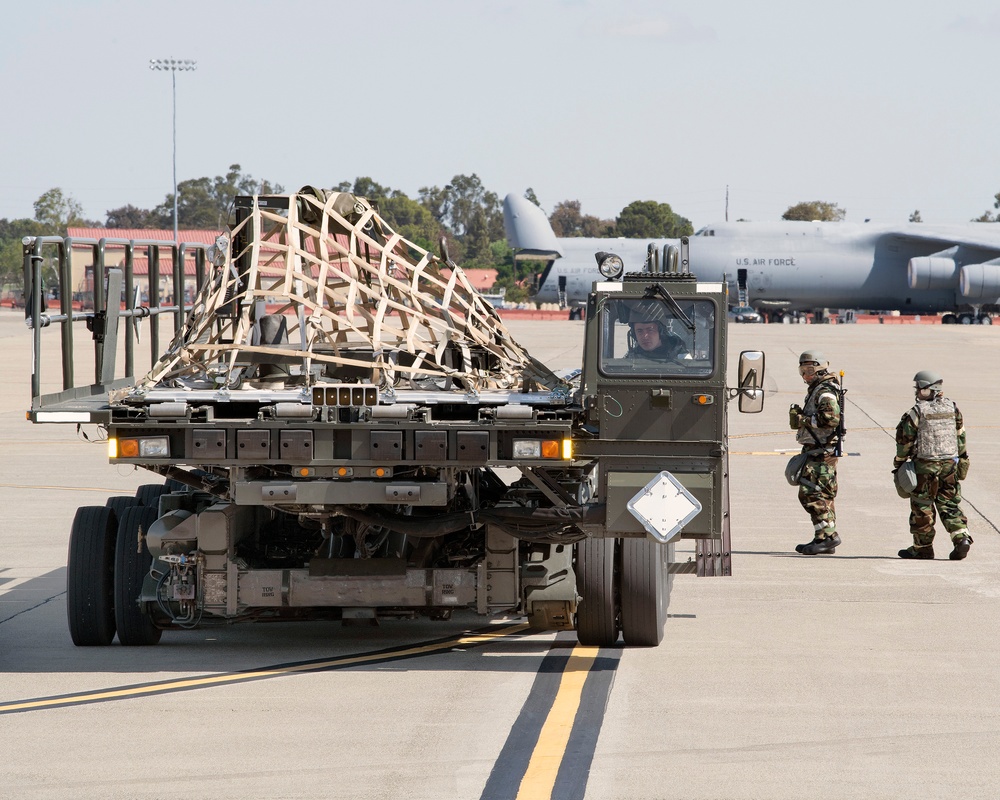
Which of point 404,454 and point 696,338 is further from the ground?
point 696,338

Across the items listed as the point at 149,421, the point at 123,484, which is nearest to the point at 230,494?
the point at 149,421

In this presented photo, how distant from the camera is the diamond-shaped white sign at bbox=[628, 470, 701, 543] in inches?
324

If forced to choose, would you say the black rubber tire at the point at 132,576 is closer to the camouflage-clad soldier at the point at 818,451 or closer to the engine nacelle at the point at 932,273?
the camouflage-clad soldier at the point at 818,451

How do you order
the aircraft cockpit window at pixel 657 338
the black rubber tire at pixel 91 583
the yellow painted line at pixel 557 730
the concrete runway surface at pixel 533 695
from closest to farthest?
the yellow painted line at pixel 557 730, the concrete runway surface at pixel 533 695, the aircraft cockpit window at pixel 657 338, the black rubber tire at pixel 91 583

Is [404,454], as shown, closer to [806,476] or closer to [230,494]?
[230,494]

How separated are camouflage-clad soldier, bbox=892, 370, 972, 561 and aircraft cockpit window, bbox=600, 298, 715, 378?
483cm

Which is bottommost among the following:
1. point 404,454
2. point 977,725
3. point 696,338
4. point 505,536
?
point 977,725

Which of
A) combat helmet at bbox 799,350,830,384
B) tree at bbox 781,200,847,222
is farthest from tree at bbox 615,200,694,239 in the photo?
combat helmet at bbox 799,350,830,384

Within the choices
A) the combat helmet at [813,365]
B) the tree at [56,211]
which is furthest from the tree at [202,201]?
the combat helmet at [813,365]

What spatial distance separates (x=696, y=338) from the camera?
854 cm

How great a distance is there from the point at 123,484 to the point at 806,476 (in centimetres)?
878

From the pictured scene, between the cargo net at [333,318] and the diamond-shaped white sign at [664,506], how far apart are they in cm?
110

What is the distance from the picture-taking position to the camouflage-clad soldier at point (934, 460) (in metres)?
12.7

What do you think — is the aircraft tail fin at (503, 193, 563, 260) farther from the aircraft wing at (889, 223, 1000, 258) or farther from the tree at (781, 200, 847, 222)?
the tree at (781, 200, 847, 222)
